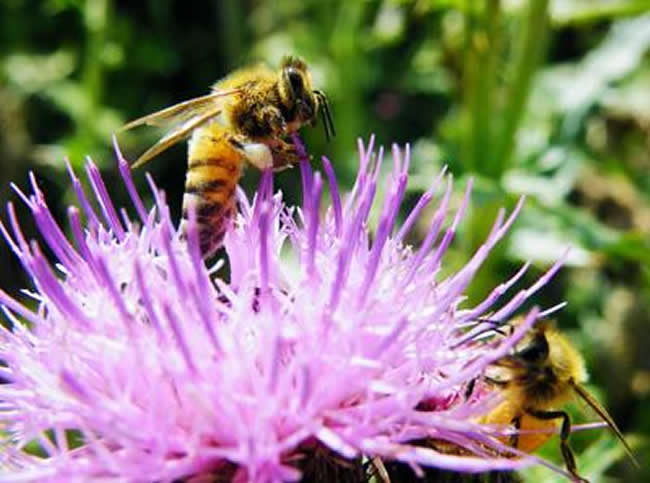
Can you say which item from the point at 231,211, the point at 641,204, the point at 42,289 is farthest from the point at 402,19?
the point at 42,289

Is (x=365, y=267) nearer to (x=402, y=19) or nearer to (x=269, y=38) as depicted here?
(x=402, y=19)

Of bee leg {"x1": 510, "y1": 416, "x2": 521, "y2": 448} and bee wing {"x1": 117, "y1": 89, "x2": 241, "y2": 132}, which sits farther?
bee wing {"x1": 117, "y1": 89, "x2": 241, "y2": 132}

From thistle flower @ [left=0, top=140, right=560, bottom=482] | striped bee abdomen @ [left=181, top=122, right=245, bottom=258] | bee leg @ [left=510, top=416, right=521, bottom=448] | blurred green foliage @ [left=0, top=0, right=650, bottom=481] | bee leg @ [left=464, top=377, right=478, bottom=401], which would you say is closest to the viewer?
thistle flower @ [left=0, top=140, right=560, bottom=482]

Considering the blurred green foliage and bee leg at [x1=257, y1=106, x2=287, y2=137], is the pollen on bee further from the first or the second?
the blurred green foliage

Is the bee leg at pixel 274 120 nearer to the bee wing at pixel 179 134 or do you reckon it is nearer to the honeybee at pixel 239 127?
the honeybee at pixel 239 127

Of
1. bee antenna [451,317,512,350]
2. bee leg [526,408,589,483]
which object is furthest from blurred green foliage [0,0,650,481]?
bee antenna [451,317,512,350]
